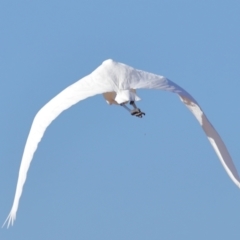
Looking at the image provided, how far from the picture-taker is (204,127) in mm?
76688

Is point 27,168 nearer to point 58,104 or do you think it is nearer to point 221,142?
point 58,104

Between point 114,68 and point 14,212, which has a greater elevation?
point 114,68

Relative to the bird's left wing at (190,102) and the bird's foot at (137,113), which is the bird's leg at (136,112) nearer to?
the bird's foot at (137,113)

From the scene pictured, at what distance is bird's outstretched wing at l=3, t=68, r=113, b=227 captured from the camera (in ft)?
228

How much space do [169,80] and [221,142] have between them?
6.48 meters

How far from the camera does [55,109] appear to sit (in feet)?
231

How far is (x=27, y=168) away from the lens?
6919 cm

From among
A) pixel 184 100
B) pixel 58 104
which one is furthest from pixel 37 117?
pixel 184 100

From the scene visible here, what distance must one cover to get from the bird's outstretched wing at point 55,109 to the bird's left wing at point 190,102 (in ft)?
3.83

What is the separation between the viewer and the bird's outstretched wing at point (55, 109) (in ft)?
228

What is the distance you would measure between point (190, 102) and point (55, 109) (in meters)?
6.23

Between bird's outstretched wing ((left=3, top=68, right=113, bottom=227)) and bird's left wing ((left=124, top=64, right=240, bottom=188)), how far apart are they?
1.17 m

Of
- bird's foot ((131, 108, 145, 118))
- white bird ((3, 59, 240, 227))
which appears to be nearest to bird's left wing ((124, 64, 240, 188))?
white bird ((3, 59, 240, 227))

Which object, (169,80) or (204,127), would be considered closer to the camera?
(169,80)
